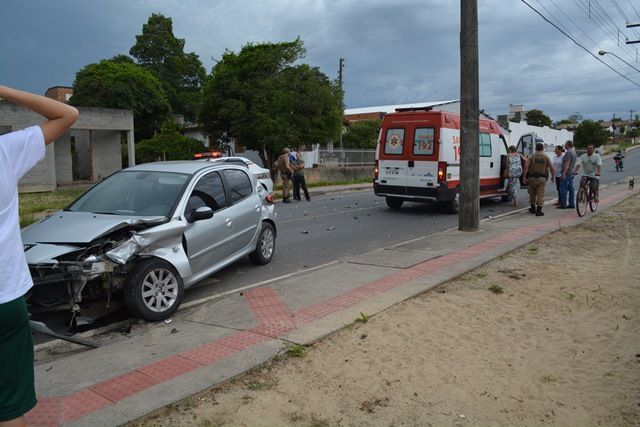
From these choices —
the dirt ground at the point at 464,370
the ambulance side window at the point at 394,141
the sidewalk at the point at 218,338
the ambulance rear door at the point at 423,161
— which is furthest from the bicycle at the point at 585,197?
the dirt ground at the point at 464,370

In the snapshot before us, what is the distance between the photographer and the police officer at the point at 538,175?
1366cm

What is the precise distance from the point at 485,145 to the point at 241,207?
9943 millimetres

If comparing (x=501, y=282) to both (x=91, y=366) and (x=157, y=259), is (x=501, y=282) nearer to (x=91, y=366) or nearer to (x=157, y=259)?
(x=157, y=259)

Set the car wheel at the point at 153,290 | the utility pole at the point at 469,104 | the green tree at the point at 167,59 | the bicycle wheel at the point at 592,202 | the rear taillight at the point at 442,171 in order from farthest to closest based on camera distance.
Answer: the green tree at the point at 167,59 → the bicycle wheel at the point at 592,202 → the rear taillight at the point at 442,171 → the utility pole at the point at 469,104 → the car wheel at the point at 153,290

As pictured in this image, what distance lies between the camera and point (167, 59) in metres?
56.0

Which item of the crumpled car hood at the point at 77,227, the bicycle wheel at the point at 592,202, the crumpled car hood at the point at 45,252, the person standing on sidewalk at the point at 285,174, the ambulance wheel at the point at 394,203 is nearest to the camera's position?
the crumpled car hood at the point at 45,252

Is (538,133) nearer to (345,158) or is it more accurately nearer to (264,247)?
(345,158)

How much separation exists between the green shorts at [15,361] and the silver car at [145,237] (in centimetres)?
262

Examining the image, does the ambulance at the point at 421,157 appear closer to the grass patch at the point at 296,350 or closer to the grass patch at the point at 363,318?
the grass patch at the point at 363,318

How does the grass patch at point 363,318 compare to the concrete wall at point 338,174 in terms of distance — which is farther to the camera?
the concrete wall at point 338,174

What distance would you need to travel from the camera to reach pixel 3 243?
2.29 m

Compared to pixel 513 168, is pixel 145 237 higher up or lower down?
lower down

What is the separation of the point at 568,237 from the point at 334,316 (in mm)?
6916

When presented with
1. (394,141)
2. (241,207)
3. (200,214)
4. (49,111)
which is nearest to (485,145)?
(394,141)
